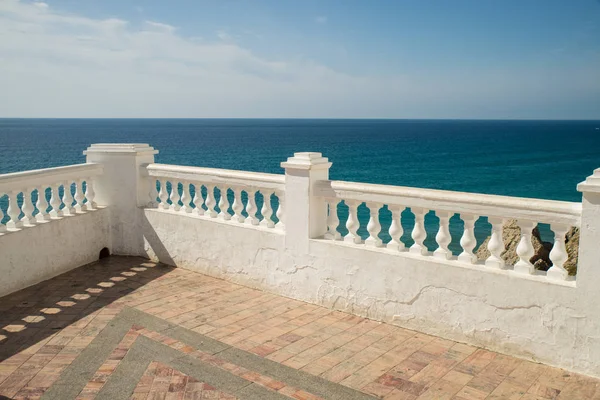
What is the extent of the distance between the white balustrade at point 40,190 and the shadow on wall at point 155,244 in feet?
3.09

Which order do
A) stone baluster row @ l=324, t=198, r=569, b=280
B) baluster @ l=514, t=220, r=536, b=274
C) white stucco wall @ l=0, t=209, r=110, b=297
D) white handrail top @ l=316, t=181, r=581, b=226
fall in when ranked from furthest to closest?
white stucco wall @ l=0, t=209, r=110, b=297 → baluster @ l=514, t=220, r=536, b=274 → stone baluster row @ l=324, t=198, r=569, b=280 → white handrail top @ l=316, t=181, r=581, b=226

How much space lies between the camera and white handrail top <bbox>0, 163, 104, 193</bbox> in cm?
697

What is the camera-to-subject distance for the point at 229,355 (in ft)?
16.7

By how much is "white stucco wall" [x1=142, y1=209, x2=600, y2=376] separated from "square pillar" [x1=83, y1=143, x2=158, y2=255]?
0.90 meters

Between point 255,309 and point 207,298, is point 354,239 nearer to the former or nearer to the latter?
point 255,309

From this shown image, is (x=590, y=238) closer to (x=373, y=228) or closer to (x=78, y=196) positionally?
(x=373, y=228)

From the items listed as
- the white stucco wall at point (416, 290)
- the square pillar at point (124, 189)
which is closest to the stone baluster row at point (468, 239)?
the white stucco wall at point (416, 290)

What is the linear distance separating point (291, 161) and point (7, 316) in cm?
359

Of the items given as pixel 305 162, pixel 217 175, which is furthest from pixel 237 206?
pixel 305 162

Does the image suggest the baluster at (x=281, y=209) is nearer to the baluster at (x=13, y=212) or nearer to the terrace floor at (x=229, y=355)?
the terrace floor at (x=229, y=355)

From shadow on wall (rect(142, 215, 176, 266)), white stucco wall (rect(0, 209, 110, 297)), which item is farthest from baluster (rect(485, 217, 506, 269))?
white stucco wall (rect(0, 209, 110, 297))

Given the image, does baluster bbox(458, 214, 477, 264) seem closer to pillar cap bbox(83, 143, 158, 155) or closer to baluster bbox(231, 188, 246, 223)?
baluster bbox(231, 188, 246, 223)

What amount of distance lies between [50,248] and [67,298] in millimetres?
1073

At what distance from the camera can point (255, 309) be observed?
20.8 ft
